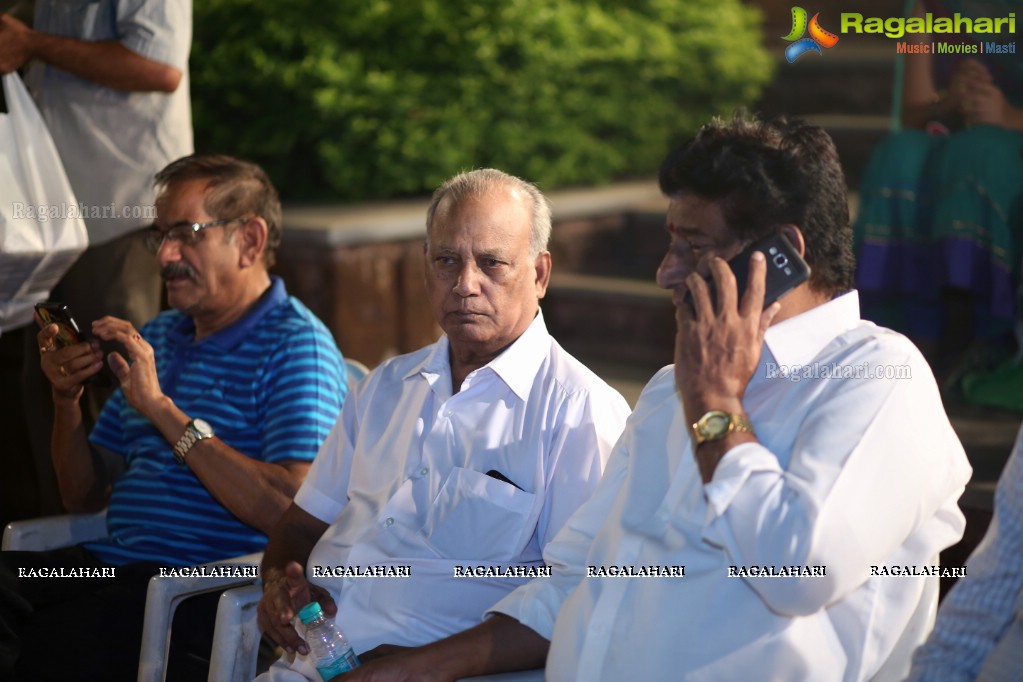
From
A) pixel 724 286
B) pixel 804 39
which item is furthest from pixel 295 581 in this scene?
pixel 804 39

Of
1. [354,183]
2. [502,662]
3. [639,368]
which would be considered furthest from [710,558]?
[354,183]

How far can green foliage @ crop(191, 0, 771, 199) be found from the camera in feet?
17.5

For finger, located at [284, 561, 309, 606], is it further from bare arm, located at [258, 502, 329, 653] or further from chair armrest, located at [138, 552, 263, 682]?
chair armrest, located at [138, 552, 263, 682]

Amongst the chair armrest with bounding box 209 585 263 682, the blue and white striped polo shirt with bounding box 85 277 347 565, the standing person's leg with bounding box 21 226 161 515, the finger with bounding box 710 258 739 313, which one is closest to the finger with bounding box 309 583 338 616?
the chair armrest with bounding box 209 585 263 682

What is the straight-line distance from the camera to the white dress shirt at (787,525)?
173 centimetres

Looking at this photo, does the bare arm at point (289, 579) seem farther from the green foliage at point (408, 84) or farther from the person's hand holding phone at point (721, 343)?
the green foliage at point (408, 84)

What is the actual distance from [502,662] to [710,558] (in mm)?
466

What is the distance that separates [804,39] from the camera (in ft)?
20.5

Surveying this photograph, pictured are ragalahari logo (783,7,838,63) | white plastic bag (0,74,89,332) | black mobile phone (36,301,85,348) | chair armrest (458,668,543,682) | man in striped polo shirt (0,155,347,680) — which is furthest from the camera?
ragalahari logo (783,7,838,63)

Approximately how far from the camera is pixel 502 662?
2107mm

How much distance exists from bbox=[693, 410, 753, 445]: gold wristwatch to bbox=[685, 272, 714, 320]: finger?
0.16 metres

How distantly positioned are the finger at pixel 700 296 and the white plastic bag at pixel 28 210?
214 cm

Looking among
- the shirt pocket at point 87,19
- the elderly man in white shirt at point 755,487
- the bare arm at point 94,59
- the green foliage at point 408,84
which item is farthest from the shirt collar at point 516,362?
the green foliage at point 408,84

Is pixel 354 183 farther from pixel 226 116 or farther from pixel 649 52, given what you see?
pixel 649 52
